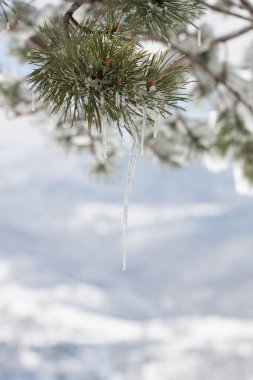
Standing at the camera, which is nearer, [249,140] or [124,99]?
[124,99]

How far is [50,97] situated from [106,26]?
5.3 inches

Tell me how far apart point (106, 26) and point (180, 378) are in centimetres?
611

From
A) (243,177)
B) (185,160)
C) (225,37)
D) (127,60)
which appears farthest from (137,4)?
(243,177)

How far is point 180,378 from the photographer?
642cm

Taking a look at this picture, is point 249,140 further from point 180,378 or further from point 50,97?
point 180,378

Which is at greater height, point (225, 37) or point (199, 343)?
point (199, 343)

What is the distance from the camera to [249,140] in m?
2.22

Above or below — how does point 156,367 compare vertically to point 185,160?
above

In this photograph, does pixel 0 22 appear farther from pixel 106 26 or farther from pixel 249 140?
pixel 249 140

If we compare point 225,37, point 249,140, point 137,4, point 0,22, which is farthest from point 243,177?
point 137,4

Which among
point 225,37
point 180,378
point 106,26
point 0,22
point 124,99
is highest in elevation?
point 180,378

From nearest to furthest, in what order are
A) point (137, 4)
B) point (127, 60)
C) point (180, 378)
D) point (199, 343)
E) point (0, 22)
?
point (127, 60) → point (137, 4) → point (0, 22) → point (180, 378) → point (199, 343)

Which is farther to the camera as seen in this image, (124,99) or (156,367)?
(156,367)

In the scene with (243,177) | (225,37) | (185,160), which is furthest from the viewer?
(243,177)
